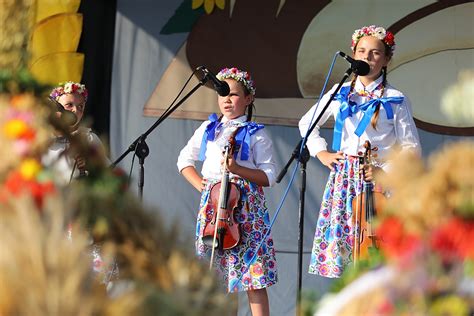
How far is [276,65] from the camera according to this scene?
Result: 16.7 feet

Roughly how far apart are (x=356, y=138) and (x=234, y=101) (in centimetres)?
58

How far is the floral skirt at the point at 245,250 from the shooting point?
377cm

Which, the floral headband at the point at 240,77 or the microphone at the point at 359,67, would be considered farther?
the floral headband at the point at 240,77

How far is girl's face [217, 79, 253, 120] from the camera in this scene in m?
4.01

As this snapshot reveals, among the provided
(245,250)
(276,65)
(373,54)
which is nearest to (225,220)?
(245,250)

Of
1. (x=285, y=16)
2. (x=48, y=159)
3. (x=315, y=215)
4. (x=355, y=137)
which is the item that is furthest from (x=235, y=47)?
(x=48, y=159)

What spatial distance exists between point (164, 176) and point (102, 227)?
439 cm

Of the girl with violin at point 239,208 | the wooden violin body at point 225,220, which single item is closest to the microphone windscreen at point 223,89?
the girl with violin at point 239,208

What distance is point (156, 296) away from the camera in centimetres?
71

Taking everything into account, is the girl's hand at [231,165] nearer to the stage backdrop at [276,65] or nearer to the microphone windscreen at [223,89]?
the microphone windscreen at [223,89]

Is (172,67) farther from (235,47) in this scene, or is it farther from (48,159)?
(48,159)

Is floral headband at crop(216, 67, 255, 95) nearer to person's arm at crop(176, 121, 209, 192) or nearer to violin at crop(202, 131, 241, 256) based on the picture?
person's arm at crop(176, 121, 209, 192)

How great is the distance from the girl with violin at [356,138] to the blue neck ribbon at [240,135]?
30 centimetres

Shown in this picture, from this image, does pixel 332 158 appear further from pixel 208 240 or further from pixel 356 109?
pixel 208 240
